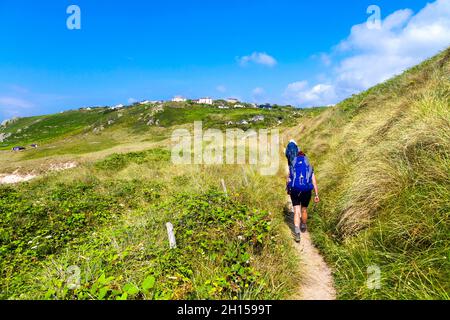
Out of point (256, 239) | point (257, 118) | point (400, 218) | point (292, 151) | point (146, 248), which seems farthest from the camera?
point (257, 118)

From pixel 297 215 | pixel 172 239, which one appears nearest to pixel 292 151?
pixel 297 215

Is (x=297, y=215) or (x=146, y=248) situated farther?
(x=297, y=215)

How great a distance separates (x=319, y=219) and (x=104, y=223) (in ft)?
21.6

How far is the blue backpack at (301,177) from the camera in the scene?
6.98 m

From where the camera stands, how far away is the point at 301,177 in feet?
22.9

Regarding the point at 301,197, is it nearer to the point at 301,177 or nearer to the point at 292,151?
the point at 301,177

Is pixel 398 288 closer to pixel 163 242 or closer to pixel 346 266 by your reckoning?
pixel 346 266

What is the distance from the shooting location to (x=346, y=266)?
486 cm

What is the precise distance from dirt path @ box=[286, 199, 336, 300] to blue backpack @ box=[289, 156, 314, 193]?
1496 millimetres

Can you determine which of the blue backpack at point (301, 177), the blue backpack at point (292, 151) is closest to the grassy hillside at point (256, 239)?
the blue backpack at point (301, 177)

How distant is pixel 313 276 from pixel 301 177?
2692mm

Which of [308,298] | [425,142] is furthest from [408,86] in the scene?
[308,298]
